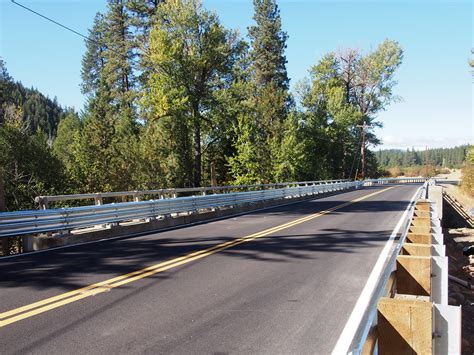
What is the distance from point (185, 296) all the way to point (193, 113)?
29.1 metres

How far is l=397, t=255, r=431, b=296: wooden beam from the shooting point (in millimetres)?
4348

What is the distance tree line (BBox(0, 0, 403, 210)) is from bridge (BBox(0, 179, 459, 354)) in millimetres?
12384

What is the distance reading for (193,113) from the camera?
34.1 meters

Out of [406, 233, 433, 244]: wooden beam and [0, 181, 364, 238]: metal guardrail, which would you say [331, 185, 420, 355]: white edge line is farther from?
[0, 181, 364, 238]: metal guardrail

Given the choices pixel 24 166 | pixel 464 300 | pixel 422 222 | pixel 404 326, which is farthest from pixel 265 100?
pixel 404 326

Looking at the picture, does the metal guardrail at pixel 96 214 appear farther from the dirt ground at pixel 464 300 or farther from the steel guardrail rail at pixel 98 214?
the dirt ground at pixel 464 300

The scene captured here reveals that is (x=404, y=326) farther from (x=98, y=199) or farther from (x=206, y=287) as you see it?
(x=98, y=199)

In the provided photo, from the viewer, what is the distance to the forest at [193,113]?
105ft

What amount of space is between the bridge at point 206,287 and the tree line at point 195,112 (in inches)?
488

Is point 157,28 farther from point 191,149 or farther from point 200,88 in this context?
point 191,149

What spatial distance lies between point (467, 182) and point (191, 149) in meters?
29.8

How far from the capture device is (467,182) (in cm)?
4584

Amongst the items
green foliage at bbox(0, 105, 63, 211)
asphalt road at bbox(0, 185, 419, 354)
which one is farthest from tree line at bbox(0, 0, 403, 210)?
asphalt road at bbox(0, 185, 419, 354)

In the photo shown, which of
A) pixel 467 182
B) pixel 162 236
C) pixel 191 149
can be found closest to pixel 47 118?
pixel 191 149
